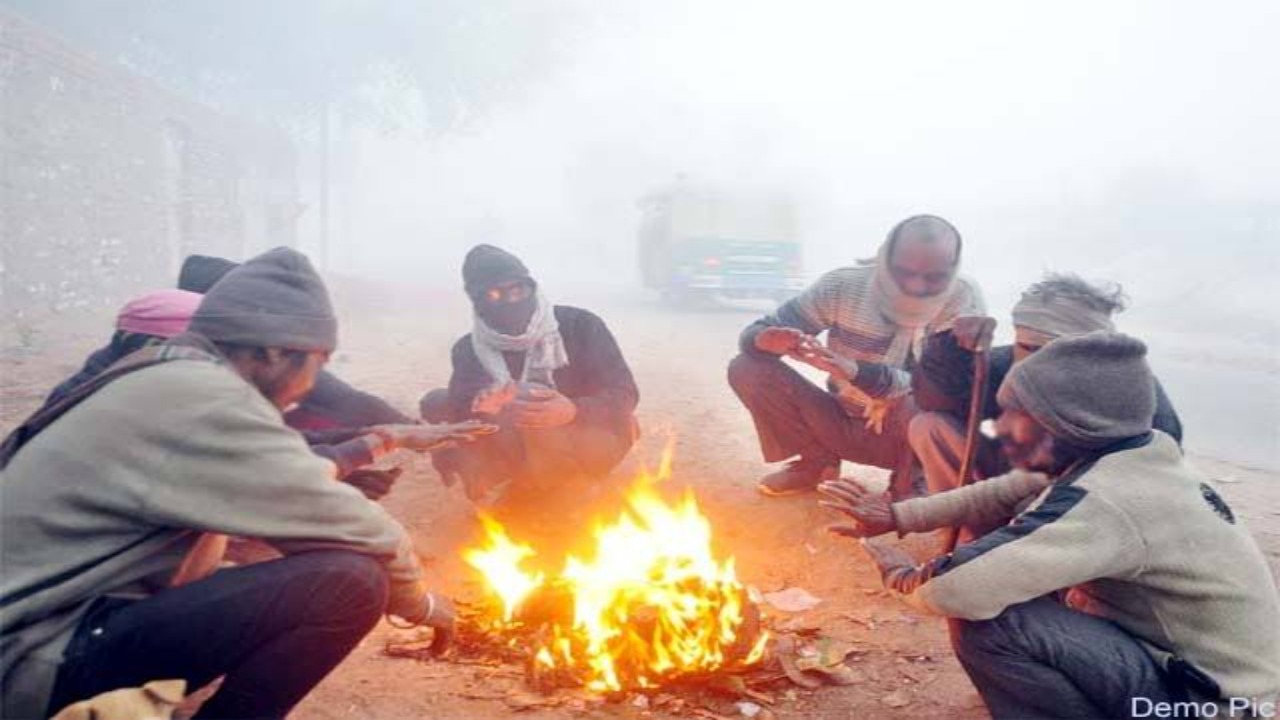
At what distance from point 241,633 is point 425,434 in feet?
4.69

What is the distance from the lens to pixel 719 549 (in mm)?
4898

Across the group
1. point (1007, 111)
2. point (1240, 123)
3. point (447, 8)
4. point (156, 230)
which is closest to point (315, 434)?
point (156, 230)

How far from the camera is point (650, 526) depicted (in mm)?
4219

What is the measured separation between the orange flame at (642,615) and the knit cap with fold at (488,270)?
1.79 metres

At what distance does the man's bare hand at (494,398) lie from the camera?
4766 millimetres

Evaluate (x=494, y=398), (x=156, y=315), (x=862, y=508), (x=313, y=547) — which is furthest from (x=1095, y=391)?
(x=156, y=315)

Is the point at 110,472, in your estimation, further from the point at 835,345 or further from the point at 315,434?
the point at 835,345

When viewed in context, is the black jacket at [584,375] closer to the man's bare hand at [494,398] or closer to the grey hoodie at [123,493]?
the man's bare hand at [494,398]

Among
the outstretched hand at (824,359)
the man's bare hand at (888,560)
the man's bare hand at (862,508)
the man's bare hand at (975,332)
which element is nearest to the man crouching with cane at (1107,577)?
the man's bare hand at (888,560)

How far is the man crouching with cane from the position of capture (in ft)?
7.96

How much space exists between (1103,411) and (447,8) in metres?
28.2

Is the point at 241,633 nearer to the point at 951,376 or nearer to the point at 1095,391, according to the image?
the point at 1095,391

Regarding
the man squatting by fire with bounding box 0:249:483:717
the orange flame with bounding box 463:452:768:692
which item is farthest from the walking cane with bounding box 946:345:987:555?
the man squatting by fire with bounding box 0:249:483:717

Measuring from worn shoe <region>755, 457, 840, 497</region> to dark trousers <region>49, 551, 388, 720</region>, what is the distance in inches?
131
